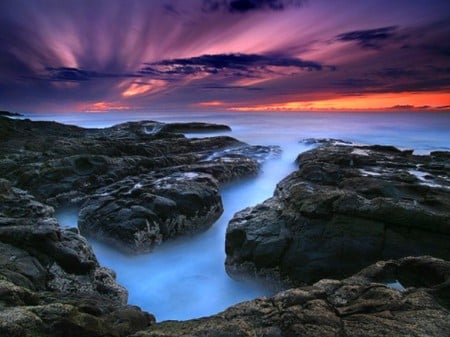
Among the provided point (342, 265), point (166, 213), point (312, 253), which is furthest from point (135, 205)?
point (342, 265)

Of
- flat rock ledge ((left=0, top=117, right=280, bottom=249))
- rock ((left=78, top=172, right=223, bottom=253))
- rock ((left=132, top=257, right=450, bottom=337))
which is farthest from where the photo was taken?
flat rock ledge ((left=0, top=117, right=280, bottom=249))

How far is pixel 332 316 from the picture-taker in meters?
3.44

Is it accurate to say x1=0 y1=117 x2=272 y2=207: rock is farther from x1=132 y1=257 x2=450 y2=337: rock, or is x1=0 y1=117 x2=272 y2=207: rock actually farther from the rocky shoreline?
x1=132 y1=257 x2=450 y2=337: rock

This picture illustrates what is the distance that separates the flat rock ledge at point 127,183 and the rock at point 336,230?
83.0 inches

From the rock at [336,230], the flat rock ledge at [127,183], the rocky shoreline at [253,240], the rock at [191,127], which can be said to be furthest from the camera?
the rock at [191,127]

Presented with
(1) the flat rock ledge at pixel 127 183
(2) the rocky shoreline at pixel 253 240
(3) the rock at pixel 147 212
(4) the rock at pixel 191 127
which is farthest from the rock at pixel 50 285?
(4) the rock at pixel 191 127

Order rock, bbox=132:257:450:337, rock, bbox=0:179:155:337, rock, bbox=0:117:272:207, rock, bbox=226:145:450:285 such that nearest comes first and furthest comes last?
rock, bbox=132:257:450:337, rock, bbox=0:179:155:337, rock, bbox=226:145:450:285, rock, bbox=0:117:272:207

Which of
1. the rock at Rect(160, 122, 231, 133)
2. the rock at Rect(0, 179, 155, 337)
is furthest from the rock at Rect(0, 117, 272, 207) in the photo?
the rock at Rect(160, 122, 231, 133)

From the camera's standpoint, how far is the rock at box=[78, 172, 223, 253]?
28.5 feet

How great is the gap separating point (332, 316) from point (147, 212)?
6374mm

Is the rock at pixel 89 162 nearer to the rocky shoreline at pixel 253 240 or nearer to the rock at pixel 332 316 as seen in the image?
the rocky shoreline at pixel 253 240

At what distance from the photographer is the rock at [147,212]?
342 inches

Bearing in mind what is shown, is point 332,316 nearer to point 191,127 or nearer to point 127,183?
point 127,183

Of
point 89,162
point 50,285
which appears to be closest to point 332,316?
point 50,285
